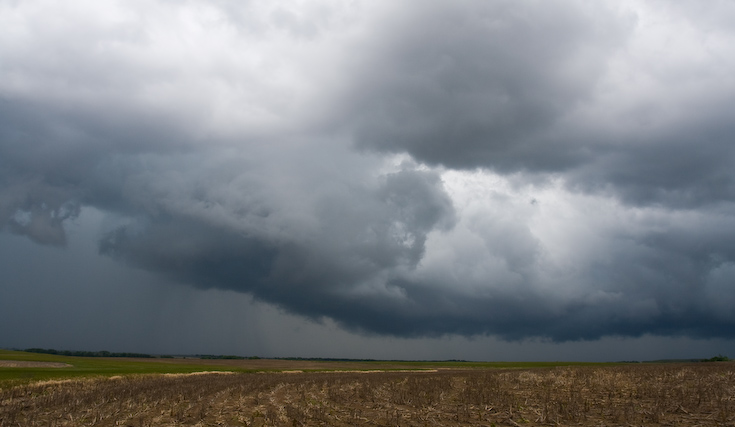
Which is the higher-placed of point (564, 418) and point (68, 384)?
point (564, 418)

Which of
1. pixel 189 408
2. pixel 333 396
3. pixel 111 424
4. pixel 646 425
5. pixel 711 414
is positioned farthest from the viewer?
pixel 333 396

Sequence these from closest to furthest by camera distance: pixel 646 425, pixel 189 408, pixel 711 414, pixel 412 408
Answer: pixel 646 425 < pixel 711 414 < pixel 412 408 < pixel 189 408

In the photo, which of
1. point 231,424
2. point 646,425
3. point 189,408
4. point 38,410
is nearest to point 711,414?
point 646,425

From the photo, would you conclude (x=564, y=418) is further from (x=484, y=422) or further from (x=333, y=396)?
(x=333, y=396)

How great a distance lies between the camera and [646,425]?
698 inches

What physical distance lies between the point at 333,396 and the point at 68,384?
29.0 m

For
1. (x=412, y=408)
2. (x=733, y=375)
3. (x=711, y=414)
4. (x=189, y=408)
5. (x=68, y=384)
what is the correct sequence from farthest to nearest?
(x=68, y=384)
(x=733, y=375)
(x=189, y=408)
(x=412, y=408)
(x=711, y=414)

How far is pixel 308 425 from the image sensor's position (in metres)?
19.9

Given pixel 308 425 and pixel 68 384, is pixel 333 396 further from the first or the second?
pixel 68 384

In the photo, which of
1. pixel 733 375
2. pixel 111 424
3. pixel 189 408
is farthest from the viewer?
pixel 733 375

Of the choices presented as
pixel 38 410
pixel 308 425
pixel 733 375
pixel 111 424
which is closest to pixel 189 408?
pixel 111 424

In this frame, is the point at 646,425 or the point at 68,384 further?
the point at 68,384

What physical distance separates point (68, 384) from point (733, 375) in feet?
193

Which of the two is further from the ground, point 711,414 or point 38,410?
point 711,414
